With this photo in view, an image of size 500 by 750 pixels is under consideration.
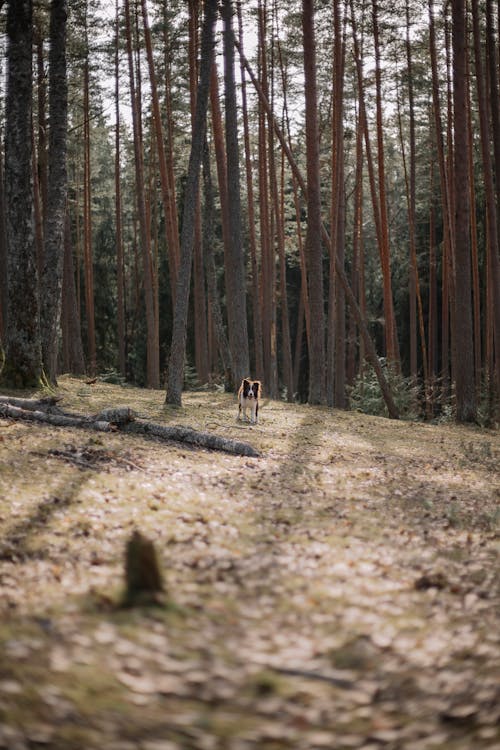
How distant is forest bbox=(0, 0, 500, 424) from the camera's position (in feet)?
47.9

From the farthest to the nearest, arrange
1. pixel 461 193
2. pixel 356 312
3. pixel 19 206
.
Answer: pixel 356 312 < pixel 461 193 < pixel 19 206

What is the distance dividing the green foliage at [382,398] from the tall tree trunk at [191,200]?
759cm

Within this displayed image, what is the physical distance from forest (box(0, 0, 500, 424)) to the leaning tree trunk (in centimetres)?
3

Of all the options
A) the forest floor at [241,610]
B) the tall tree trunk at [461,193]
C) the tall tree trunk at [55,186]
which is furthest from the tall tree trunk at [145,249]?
the forest floor at [241,610]

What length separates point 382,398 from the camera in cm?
2131

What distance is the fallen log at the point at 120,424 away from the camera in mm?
10320

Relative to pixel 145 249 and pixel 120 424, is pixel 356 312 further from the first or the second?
pixel 120 424

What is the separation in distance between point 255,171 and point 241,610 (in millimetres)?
31828

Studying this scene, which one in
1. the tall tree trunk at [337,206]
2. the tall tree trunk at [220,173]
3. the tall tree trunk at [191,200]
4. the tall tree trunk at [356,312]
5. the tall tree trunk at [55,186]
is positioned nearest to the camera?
the tall tree trunk at [55,186]

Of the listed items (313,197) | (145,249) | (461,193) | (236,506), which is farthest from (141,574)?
(145,249)

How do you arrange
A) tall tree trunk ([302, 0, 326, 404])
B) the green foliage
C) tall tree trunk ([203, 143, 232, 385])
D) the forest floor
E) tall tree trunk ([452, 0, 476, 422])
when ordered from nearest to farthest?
1. the forest floor
2. tall tree trunk ([452, 0, 476, 422])
3. tall tree trunk ([302, 0, 326, 404])
4. the green foliage
5. tall tree trunk ([203, 143, 232, 385])

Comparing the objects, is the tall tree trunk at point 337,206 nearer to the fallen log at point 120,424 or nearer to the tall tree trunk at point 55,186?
the tall tree trunk at point 55,186

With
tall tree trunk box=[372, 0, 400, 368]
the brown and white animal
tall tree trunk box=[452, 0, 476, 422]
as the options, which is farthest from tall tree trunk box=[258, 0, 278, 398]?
the brown and white animal

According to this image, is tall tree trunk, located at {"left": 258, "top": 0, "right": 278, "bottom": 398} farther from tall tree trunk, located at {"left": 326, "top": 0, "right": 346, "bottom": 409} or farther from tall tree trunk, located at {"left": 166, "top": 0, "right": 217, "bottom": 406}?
tall tree trunk, located at {"left": 166, "top": 0, "right": 217, "bottom": 406}
